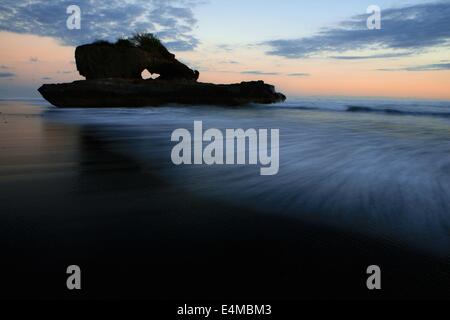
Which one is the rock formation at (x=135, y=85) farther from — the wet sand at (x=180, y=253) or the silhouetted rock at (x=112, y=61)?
the wet sand at (x=180, y=253)

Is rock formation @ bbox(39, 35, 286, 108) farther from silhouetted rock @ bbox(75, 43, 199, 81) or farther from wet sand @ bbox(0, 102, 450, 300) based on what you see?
wet sand @ bbox(0, 102, 450, 300)

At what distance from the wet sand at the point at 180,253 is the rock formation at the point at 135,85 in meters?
16.0

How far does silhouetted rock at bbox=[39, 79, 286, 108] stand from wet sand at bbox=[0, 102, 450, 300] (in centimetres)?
1590

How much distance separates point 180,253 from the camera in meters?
2.01

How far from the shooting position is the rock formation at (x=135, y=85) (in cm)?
1809

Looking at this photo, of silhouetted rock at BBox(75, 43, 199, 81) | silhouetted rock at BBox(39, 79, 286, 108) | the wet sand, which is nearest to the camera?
the wet sand

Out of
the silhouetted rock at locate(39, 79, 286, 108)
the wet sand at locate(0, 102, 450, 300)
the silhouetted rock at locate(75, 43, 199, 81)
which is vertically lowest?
the wet sand at locate(0, 102, 450, 300)

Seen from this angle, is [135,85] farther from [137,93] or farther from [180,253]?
[180,253]

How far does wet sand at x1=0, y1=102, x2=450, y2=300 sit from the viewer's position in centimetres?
170

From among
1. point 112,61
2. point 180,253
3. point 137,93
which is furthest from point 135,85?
point 180,253

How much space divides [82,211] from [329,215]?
6.45ft

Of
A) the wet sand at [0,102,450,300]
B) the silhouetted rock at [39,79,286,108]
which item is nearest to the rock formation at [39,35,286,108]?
the silhouetted rock at [39,79,286,108]

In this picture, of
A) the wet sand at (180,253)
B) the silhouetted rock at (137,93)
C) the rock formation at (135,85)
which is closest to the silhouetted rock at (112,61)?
the rock formation at (135,85)

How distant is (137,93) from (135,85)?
484mm
